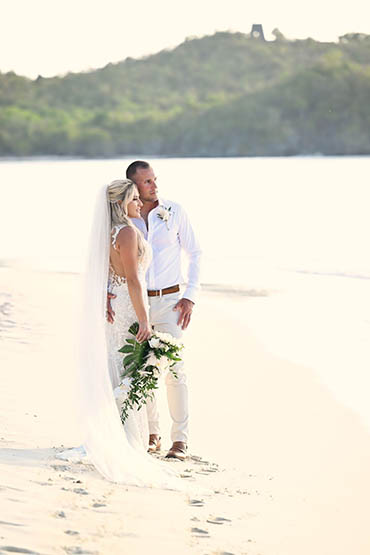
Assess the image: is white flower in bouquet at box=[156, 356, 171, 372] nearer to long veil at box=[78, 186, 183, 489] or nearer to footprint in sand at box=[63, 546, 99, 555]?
long veil at box=[78, 186, 183, 489]

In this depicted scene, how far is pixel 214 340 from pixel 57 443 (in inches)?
177

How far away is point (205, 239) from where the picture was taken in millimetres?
27562

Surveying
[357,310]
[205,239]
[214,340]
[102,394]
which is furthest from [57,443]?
[205,239]

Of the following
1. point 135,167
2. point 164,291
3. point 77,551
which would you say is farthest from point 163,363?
point 77,551

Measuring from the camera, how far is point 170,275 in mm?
5156

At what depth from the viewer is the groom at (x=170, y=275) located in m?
5.08

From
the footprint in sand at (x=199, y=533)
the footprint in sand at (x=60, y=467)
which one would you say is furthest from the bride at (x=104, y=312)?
the footprint in sand at (x=199, y=533)

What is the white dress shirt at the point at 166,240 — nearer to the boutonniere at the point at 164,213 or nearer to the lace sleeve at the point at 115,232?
the boutonniere at the point at 164,213

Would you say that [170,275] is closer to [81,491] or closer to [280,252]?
[81,491]

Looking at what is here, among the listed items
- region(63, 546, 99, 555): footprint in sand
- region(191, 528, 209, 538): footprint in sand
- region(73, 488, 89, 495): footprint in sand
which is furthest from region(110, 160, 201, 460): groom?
region(63, 546, 99, 555): footprint in sand

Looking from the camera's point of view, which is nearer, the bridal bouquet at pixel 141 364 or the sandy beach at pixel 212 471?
Result: the sandy beach at pixel 212 471

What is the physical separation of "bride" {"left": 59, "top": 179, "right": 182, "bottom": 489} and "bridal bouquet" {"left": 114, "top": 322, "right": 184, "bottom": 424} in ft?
0.18

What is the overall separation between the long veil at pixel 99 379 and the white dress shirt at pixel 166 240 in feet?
A: 1.32

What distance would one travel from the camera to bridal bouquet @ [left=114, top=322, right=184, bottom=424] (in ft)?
15.8
